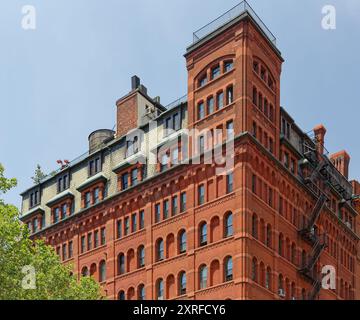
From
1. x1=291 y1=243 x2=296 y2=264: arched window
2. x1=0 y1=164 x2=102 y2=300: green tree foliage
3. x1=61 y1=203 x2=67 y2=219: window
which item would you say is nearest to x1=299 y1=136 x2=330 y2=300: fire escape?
x1=291 y1=243 x2=296 y2=264: arched window

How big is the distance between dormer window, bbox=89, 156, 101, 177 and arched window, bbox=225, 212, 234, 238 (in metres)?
17.9

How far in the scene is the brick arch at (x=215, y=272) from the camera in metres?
50.8

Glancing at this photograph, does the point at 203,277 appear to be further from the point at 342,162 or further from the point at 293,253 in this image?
the point at 342,162

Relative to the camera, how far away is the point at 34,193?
7350 cm

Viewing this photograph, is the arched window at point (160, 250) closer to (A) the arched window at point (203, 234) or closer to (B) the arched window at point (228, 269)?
(A) the arched window at point (203, 234)

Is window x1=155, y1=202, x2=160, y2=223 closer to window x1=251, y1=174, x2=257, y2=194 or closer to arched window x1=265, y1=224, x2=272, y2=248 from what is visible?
window x1=251, y1=174, x2=257, y2=194

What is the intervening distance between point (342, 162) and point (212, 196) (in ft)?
95.9

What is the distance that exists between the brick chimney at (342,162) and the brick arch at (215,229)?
2883cm

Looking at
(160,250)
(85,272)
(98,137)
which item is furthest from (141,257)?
(98,137)

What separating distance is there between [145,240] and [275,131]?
45.2 feet
